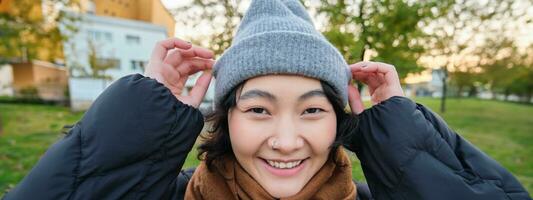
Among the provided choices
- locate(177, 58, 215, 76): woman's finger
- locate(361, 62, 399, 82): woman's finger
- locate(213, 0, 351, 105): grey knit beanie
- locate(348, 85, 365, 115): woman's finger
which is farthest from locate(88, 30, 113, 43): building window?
locate(361, 62, 399, 82): woman's finger

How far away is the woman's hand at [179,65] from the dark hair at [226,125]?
15 cm

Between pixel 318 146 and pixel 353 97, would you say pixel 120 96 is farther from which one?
pixel 353 97

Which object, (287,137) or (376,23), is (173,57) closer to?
(287,137)

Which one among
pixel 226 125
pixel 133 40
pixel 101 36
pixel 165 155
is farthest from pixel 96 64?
pixel 165 155

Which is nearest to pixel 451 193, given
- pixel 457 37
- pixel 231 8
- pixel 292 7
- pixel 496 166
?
pixel 496 166

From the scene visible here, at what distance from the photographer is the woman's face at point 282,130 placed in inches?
67.5

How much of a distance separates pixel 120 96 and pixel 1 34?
40.4ft

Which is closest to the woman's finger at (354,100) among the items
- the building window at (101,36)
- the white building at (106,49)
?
the white building at (106,49)

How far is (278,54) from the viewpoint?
175 centimetres

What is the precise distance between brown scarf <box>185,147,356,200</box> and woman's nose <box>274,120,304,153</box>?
24cm

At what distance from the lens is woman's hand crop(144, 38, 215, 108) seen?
1.93m

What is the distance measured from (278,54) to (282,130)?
1.11ft

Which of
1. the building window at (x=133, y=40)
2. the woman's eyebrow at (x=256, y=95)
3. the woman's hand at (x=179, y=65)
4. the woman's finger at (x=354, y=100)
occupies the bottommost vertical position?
the woman's finger at (x=354, y=100)

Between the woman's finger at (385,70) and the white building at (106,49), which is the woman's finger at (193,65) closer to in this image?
the woman's finger at (385,70)
